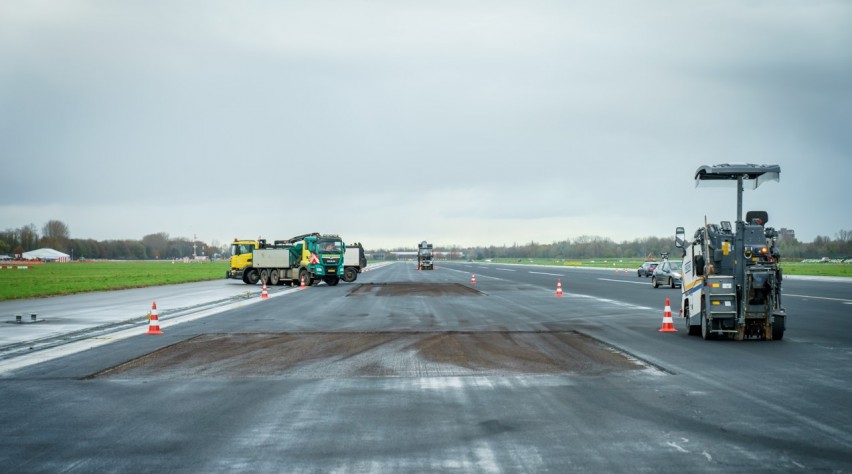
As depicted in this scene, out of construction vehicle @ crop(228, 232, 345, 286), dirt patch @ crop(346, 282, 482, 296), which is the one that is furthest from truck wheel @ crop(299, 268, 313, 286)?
dirt patch @ crop(346, 282, 482, 296)

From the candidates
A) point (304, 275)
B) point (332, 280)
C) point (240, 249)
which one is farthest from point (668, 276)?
point (240, 249)

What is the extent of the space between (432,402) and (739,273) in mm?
9293

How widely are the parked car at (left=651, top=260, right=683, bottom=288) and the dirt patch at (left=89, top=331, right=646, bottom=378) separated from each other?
24.2 meters

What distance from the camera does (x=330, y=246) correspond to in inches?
1778

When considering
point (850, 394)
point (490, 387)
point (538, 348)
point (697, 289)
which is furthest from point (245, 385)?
A: point (697, 289)

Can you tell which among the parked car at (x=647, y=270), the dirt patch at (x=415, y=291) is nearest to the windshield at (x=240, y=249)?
the dirt patch at (x=415, y=291)

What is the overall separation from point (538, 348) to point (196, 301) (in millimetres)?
19197

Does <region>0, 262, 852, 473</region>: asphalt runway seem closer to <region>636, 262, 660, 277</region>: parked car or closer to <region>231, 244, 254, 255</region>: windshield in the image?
<region>231, 244, 254, 255</region>: windshield

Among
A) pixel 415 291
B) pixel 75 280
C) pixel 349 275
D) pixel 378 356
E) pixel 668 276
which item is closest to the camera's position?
pixel 378 356

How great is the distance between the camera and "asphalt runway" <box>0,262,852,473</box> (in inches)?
260

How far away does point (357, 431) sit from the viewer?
7629 mm

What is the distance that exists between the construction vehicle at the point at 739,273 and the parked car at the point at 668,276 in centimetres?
2355

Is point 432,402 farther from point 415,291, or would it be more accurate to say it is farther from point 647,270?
point 647,270

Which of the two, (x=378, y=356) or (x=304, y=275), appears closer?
(x=378, y=356)
